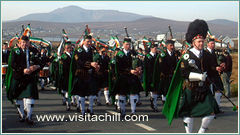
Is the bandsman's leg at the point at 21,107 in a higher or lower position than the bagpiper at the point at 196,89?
lower

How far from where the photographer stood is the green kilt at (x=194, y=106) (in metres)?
6.88

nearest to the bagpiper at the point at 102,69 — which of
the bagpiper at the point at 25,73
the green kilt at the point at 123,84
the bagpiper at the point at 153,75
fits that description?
the bagpiper at the point at 153,75

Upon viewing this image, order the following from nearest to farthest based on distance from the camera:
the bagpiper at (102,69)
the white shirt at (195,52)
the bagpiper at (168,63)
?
the white shirt at (195,52) → the bagpiper at (168,63) → the bagpiper at (102,69)

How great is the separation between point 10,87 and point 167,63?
4.49 metres

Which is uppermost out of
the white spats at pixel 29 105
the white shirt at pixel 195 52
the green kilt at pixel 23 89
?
the white shirt at pixel 195 52

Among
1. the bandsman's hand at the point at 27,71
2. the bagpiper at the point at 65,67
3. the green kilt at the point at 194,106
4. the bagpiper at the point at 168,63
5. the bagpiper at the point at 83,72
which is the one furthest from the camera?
the bagpiper at the point at 65,67

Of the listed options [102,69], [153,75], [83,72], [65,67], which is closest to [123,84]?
[83,72]

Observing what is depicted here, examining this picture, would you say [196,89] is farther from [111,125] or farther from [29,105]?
[29,105]

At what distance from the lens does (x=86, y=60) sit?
1077cm

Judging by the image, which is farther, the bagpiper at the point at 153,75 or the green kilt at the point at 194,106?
the bagpiper at the point at 153,75

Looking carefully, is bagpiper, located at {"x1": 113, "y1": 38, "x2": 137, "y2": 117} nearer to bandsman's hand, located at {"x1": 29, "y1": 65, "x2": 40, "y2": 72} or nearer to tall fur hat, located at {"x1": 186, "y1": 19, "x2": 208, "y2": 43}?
bandsman's hand, located at {"x1": 29, "y1": 65, "x2": 40, "y2": 72}

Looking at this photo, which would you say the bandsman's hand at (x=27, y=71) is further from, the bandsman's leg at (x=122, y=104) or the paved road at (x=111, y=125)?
the bandsman's leg at (x=122, y=104)

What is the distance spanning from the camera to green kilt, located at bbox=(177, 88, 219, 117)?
6.88 meters

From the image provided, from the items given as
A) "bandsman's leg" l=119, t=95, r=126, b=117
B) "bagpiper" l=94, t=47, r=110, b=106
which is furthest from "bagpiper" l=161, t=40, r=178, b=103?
"bagpiper" l=94, t=47, r=110, b=106
